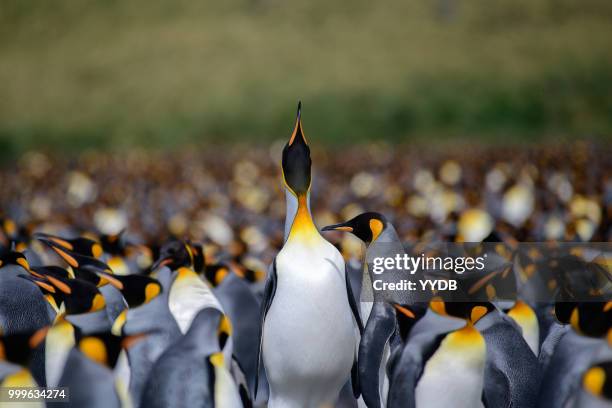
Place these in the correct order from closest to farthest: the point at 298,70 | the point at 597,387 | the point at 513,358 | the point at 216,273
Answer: the point at 597,387, the point at 513,358, the point at 216,273, the point at 298,70

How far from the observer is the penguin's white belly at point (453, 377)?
6.53ft

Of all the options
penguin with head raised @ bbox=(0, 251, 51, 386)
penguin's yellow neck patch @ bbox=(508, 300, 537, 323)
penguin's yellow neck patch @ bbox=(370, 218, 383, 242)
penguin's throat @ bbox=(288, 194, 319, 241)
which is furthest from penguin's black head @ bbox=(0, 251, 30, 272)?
penguin's yellow neck patch @ bbox=(508, 300, 537, 323)

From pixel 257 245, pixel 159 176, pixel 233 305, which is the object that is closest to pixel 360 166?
pixel 159 176

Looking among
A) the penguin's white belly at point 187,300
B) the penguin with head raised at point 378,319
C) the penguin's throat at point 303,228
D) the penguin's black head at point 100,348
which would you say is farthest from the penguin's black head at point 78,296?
the penguin with head raised at point 378,319

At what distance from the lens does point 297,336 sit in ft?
7.65

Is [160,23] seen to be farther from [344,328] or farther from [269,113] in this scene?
[344,328]

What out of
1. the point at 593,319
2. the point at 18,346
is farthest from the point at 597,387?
the point at 18,346

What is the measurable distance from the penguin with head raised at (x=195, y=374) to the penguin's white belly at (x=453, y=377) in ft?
1.85

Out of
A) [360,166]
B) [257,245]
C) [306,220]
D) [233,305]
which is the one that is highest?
[306,220]

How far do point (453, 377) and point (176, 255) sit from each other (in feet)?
4.10

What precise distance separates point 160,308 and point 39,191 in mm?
8639

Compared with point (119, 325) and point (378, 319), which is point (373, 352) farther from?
point (119, 325)

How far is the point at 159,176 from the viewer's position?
11078 millimetres

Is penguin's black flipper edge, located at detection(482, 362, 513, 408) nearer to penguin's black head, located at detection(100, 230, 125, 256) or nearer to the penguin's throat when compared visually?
the penguin's throat
